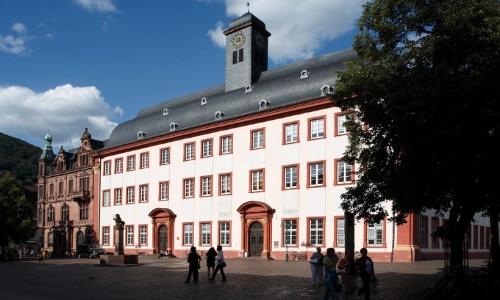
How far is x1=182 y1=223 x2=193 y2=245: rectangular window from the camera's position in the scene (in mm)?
47156

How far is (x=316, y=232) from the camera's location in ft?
125

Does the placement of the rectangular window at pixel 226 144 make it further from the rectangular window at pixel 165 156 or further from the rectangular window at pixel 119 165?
the rectangular window at pixel 119 165

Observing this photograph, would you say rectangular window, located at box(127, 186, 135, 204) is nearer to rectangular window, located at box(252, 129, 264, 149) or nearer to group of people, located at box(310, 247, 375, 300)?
rectangular window, located at box(252, 129, 264, 149)

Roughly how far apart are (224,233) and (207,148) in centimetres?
723

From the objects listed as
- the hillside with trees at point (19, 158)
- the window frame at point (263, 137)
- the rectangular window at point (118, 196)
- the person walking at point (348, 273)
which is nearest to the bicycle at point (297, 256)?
the window frame at point (263, 137)

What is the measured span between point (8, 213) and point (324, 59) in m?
31.3

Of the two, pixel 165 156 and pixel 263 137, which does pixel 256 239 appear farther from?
pixel 165 156

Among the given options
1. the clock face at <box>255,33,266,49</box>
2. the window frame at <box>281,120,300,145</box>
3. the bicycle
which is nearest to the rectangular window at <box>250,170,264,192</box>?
the window frame at <box>281,120,300,145</box>

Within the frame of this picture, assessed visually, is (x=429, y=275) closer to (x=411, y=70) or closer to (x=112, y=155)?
(x=411, y=70)

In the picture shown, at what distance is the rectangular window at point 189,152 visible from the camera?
4784cm

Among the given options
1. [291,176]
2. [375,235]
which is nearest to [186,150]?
[291,176]

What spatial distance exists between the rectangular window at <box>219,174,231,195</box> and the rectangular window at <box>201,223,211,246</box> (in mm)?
3281

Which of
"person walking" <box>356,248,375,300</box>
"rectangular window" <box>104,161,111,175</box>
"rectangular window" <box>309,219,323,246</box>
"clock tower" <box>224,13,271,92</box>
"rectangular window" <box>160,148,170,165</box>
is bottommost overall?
"rectangular window" <box>309,219,323,246</box>

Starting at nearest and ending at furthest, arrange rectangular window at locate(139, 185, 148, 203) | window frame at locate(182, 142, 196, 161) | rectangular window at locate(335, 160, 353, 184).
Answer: rectangular window at locate(335, 160, 353, 184) < window frame at locate(182, 142, 196, 161) < rectangular window at locate(139, 185, 148, 203)
